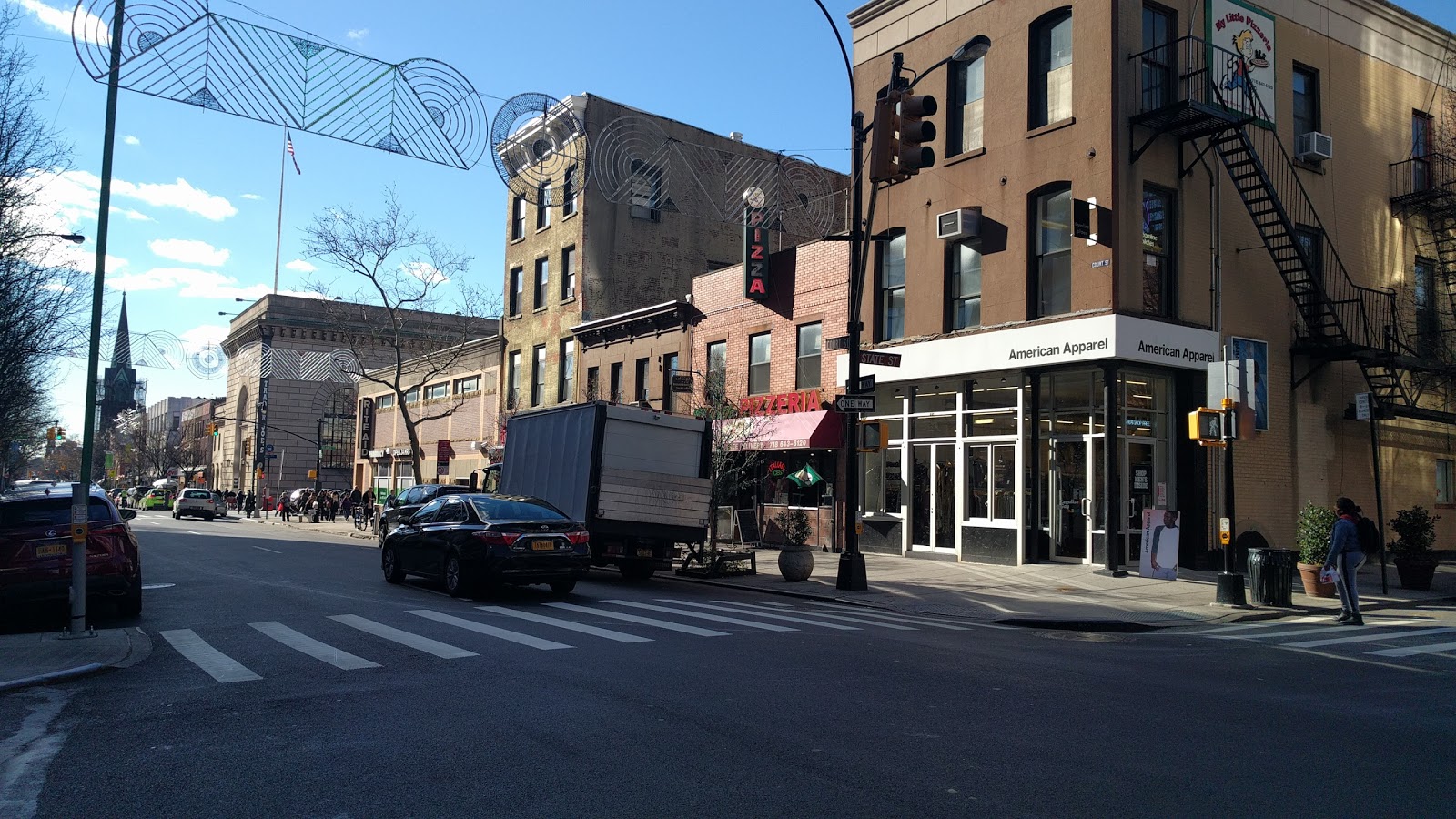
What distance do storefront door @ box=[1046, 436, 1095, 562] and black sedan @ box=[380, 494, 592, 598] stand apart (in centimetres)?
1040

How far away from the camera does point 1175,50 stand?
20.3m

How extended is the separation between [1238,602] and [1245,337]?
25.6ft

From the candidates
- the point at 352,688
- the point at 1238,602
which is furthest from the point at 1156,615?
the point at 352,688

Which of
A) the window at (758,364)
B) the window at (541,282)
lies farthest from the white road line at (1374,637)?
the window at (541,282)

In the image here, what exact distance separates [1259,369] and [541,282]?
27.2 meters

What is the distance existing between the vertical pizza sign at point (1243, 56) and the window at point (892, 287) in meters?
7.44

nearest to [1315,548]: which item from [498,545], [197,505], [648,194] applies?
[498,545]

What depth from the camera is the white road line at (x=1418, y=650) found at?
11.2m

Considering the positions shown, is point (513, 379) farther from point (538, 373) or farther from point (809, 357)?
point (809, 357)

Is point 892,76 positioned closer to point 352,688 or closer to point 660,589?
point 660,589

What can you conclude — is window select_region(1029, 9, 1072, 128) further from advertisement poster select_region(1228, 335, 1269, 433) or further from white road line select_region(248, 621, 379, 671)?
white road line select_region(248, 621, 379, 671)

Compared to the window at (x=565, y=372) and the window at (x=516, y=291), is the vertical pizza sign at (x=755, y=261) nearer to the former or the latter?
the window at (x=565, y=372)

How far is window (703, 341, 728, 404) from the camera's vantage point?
944 inches

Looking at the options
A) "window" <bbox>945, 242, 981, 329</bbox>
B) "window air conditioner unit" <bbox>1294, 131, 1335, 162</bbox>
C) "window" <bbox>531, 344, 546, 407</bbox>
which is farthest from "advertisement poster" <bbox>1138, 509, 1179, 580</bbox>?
"window" <bbox>531, 344, 546, 407</bbox>
